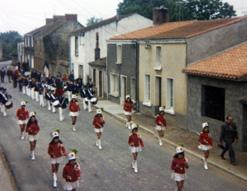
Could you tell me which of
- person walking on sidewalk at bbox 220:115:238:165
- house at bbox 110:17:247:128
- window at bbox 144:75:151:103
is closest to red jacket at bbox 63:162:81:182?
person walking on sidewalk at bbox 220:115:238:165

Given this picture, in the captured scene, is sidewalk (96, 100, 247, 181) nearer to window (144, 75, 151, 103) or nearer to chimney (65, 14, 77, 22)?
window (144, 75, 151, 103)

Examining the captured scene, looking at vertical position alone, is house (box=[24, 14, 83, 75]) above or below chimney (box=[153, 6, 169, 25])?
below

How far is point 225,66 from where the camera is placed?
938 inches

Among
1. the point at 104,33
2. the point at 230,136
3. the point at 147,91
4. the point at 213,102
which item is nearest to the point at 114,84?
the point at 147,91

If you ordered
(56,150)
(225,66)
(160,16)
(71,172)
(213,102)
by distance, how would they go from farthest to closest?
1. (160,16)
2. (213,102)
3. (225,66)
4. (56,150)
5. (71,172)

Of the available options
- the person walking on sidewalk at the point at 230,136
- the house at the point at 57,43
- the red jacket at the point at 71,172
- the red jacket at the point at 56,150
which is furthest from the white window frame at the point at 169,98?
the house at the point at 57,43

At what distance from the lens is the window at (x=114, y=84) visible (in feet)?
128

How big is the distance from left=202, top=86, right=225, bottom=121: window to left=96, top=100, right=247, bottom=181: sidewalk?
127cm

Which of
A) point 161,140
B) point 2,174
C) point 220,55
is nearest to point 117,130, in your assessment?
point 161,140

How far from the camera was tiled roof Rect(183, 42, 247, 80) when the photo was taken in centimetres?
2227

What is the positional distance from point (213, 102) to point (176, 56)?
14.3 feet

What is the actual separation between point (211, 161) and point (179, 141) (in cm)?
410

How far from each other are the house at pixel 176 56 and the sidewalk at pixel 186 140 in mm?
911

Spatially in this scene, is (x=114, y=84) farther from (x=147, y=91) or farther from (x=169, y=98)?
(x=169, y=98)
